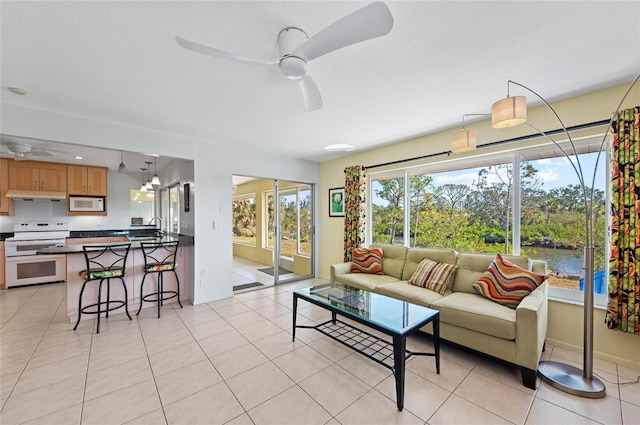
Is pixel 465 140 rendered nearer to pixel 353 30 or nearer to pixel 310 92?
pixel 310 92

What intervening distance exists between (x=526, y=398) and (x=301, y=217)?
14.8ft

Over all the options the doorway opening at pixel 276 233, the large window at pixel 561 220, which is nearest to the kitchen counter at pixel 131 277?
the doorway opening at pixel 276 233

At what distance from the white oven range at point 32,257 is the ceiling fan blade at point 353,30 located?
614 cm

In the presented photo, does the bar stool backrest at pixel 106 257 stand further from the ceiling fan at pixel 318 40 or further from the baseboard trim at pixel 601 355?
the baseboard trim at pixel 601 355

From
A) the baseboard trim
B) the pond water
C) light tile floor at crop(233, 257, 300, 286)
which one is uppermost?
the pond water

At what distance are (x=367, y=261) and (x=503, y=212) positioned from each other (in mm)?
1857

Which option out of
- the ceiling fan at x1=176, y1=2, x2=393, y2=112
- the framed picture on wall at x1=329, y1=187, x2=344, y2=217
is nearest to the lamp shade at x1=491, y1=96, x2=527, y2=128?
the ceiling fan at x1=176, y1=2, x2=393, y2=112

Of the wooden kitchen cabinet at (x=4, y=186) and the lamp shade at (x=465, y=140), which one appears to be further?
the wooden kitchen cabinet at (x=4, y=186)

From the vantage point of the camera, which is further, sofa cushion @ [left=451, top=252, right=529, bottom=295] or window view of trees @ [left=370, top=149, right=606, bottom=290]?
sofa cushion @ [left=451, top=252, right=529, bottom=295]

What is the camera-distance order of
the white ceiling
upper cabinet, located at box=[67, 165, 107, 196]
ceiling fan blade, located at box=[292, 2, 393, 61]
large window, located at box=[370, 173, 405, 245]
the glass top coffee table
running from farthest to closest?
upper cabinet, located at box=[67, 165, 107, 196], large window, located at box=[370, 173, 405, 245], the glass top coffee table, the white ceiling, ceiling fan blade, located at box=[292, 2, 393, 61]

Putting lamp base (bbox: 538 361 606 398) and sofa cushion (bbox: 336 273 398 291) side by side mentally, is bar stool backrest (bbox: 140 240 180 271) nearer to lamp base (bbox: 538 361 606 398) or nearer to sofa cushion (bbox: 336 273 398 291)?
sofa cushion (bbox: 336 273 398 291)

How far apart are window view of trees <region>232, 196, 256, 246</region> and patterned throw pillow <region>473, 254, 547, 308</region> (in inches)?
229

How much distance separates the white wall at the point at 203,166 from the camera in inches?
119

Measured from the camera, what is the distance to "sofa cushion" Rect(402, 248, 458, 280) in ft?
10.8
